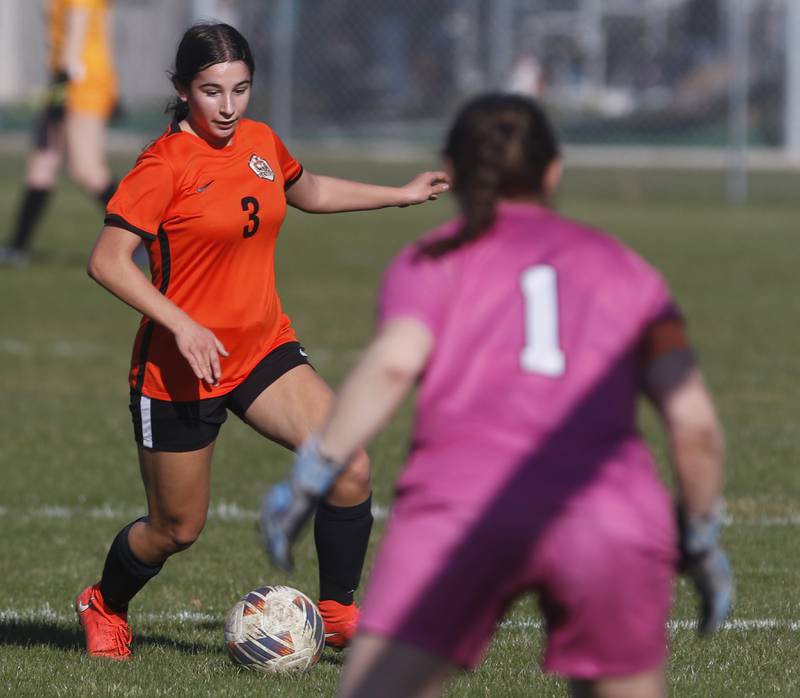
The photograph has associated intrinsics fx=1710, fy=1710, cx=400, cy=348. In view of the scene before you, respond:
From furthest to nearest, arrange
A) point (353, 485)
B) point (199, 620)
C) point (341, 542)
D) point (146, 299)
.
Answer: point (199, 620)
point (341, 542)
point (353, 485)
point (146, 299)

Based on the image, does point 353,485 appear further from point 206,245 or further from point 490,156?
point 490,156

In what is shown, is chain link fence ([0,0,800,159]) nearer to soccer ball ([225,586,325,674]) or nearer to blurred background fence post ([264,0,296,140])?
blurred background fence post ([264,0,296,140])

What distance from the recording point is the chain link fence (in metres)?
30.6

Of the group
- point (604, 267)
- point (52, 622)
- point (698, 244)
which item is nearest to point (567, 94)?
point (698, 244)

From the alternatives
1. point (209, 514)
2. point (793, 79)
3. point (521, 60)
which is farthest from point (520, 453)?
point (521, 60)

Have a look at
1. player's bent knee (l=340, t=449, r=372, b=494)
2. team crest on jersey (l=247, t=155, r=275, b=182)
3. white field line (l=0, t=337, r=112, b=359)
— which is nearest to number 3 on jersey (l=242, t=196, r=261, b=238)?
team crest on jersey (l=247, t=155, r=275, b=182)

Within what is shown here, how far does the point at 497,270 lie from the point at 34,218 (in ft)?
43.8

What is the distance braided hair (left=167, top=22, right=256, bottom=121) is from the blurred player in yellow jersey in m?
9.97

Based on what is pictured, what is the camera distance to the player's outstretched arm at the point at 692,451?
3113mm

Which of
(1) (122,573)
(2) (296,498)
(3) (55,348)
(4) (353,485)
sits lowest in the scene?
(3) (55,348)

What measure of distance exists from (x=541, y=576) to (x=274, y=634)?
2167 millimetres

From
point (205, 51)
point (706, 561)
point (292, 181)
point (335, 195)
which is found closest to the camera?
point (706, 561)

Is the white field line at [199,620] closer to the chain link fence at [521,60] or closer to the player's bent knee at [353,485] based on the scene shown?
the player's bent knee at [353,485]

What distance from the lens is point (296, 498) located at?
3.19 metres
